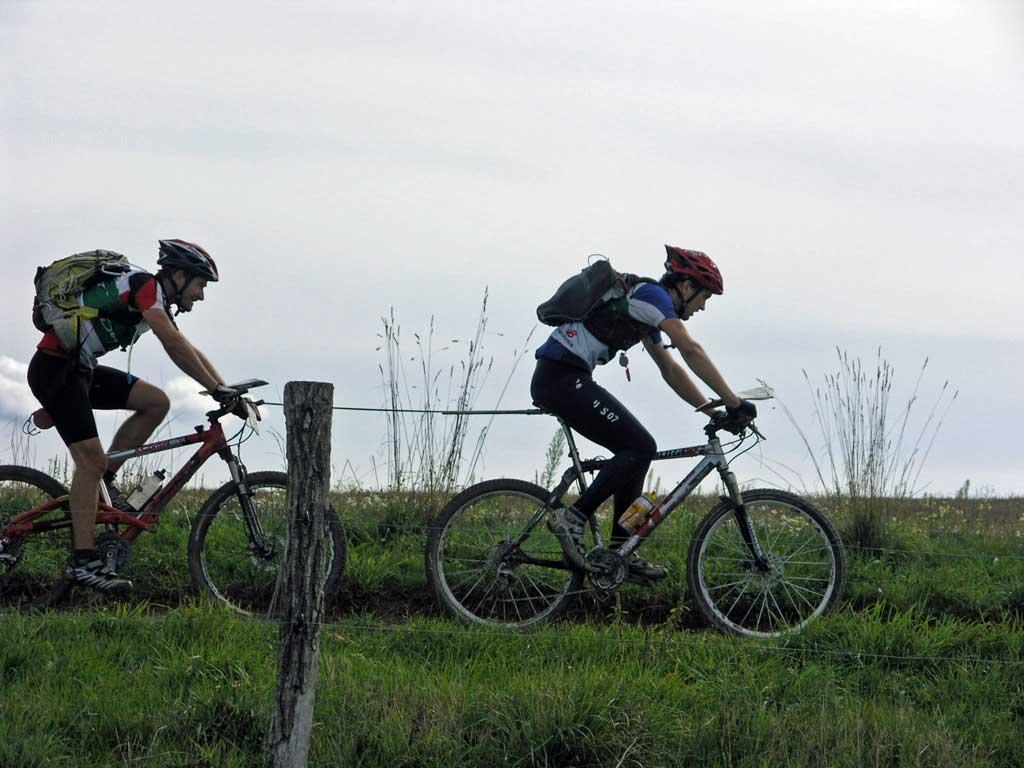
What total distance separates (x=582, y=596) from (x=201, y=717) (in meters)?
3.05

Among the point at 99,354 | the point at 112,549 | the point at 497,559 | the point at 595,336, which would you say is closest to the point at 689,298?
the point at 595,336

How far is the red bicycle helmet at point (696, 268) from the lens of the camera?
7.59 metres

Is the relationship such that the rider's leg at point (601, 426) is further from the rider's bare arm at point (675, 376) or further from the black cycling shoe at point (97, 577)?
the black cycling shoe at point (97, 577)

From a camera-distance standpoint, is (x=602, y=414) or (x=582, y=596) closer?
(x=602, y=414)

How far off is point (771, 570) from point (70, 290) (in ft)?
14.9

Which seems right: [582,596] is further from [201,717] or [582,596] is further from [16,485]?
[16,485]

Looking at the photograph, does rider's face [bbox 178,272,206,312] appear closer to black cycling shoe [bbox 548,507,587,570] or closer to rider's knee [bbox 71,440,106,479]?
rider's knee [bbox 71,440,106,479]

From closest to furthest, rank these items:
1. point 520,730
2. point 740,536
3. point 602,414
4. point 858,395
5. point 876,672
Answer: point 520,730 < point 876,672 < point 602,414 < point 740,536 < point 858,395

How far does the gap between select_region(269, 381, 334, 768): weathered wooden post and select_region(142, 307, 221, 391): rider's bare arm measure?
2.34 meters

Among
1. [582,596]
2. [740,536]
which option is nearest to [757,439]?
[740,536]

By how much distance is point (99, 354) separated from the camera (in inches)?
304

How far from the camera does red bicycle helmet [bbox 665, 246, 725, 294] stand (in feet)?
24.9

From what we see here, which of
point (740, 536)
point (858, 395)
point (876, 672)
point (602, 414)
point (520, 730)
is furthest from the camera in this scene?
point (858, 395)

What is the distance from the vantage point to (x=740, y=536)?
809 cm
